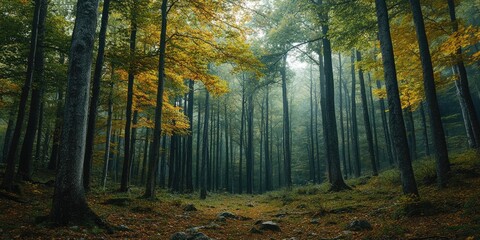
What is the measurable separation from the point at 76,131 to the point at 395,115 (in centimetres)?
791

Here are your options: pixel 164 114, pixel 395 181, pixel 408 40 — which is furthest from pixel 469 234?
pixel 164 114

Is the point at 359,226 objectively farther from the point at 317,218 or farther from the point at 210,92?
the point at 210,92

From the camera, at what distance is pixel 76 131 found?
5.52 metres

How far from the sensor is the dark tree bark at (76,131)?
536 cm

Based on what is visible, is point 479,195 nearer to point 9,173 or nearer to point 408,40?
point 408,40

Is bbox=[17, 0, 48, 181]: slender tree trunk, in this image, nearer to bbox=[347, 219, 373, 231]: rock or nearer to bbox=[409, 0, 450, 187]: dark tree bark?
bbox=[347, 219, 373, 231]: rock

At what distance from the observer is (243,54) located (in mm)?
11672

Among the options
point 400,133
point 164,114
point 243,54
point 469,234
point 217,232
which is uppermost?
point 243,54

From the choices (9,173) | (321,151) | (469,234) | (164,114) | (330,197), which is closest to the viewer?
(469,234)

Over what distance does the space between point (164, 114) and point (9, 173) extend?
8776 millimetres

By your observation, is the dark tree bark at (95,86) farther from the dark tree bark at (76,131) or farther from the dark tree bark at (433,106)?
the dark tree bark at (433,106)

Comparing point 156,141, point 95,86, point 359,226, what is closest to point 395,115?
point 359,226

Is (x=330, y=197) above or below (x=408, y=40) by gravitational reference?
below

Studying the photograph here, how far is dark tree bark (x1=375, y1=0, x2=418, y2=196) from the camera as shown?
738 centimetres
